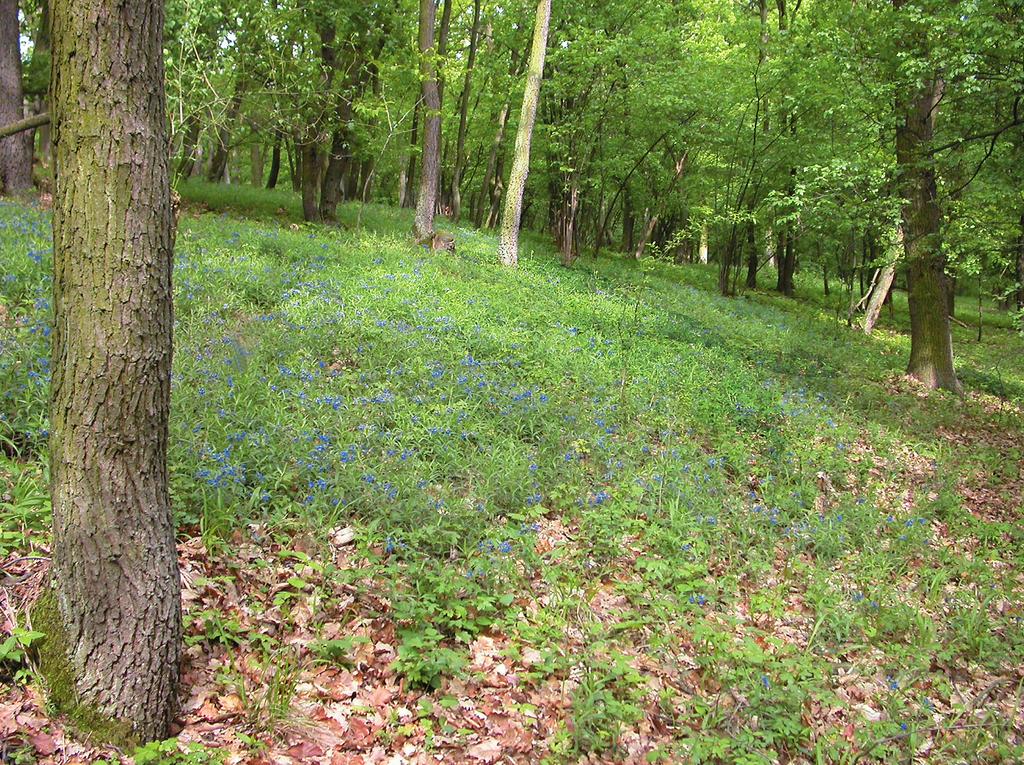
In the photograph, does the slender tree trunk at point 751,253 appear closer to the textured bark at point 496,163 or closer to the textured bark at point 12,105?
the textured bark at point 496,163

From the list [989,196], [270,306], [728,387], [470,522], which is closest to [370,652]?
[470,522]

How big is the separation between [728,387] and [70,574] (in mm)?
7242

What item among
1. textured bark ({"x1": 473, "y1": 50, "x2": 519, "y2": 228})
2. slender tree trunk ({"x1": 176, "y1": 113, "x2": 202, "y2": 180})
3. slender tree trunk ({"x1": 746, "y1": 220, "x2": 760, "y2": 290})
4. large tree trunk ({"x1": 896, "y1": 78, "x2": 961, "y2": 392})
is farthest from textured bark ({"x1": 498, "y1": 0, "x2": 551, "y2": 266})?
slender tree trunk ({"x1": 746, "y1": 220, "x2": 760, "y2": 290})

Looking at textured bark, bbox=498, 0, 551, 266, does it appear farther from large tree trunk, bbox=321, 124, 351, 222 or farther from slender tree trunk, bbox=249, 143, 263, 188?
slender tree trunk, bbox=249, 143, 263, 188

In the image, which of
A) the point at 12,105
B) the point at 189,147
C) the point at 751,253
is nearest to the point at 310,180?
the point at 189,147

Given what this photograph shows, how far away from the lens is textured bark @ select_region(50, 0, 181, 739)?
223cm

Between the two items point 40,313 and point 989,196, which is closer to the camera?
point 40,313

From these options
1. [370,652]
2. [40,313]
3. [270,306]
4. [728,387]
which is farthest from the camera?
[728,387]

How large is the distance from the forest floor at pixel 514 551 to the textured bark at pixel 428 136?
5.03 m

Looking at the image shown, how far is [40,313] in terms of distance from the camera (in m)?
5.32

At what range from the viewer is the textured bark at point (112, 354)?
2234mm

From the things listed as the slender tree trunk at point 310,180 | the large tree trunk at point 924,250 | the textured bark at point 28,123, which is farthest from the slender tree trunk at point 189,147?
the large tree trunk at point 924,250

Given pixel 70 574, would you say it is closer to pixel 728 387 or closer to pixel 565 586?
pixel 565 586

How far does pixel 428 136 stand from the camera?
12859 mm
